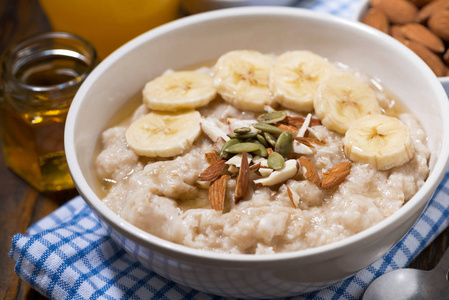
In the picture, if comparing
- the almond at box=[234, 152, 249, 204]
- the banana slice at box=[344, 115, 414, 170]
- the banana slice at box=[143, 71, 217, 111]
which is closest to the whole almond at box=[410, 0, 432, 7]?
→ the banana slice at box=[344, 115, 414, 170]

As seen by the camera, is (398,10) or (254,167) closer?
(254,167)

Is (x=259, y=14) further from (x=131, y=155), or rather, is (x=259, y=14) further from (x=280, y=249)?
(x=280, y=249)

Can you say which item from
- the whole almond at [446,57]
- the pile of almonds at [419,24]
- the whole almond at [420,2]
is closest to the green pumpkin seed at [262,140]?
the pile of almonds at [419,24]

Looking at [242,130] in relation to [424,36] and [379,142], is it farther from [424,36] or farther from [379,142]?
[424,36]

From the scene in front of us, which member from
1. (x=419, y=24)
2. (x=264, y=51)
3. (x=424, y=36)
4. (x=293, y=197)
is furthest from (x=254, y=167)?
(x=419, y=24)

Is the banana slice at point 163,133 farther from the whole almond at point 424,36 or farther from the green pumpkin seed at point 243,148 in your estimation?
the whole almond at point 424,36
